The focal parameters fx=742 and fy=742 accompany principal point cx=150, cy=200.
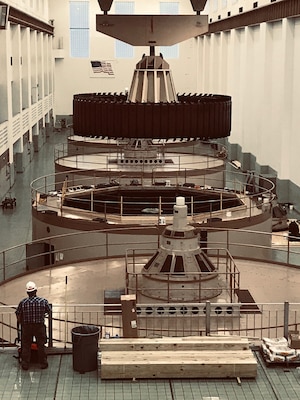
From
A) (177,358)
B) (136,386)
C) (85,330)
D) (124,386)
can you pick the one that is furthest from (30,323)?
(177,358)

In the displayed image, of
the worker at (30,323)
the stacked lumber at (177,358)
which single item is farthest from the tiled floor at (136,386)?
the worker at (30,323)

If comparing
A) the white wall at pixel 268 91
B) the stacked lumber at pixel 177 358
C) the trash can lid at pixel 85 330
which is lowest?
the stacked lumber at pixel 177 358

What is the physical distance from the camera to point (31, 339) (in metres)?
10.5

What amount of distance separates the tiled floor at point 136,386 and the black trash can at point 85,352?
9 centimetres

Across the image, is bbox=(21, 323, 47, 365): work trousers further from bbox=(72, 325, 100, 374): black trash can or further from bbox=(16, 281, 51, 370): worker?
bbox=(72, 325, 100, 374): black trash can

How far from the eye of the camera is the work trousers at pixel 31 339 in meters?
10.4

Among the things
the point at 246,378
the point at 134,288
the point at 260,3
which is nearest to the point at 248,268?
the point at 134,288

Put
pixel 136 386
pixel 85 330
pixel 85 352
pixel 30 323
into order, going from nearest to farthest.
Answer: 1. pixel 136 386
2. pixel 85 352
3. pixel 30 323
4. pixel 85 330

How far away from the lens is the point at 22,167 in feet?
122

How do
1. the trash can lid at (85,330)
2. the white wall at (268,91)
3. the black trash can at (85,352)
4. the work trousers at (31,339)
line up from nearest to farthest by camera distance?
1. the black trash can at (85,352)
2. the work trousers at (31,339)
3. the trash can lid at (85,330)
4. the white wall at (268,91)

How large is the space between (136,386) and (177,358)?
726mm

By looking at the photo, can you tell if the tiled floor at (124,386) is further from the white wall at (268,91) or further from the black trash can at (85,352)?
the white wall at (268,91)

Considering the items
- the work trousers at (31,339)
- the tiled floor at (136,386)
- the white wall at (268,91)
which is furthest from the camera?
Result: the white wall at (268,91)

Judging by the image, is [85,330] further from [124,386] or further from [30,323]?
[124,386]
